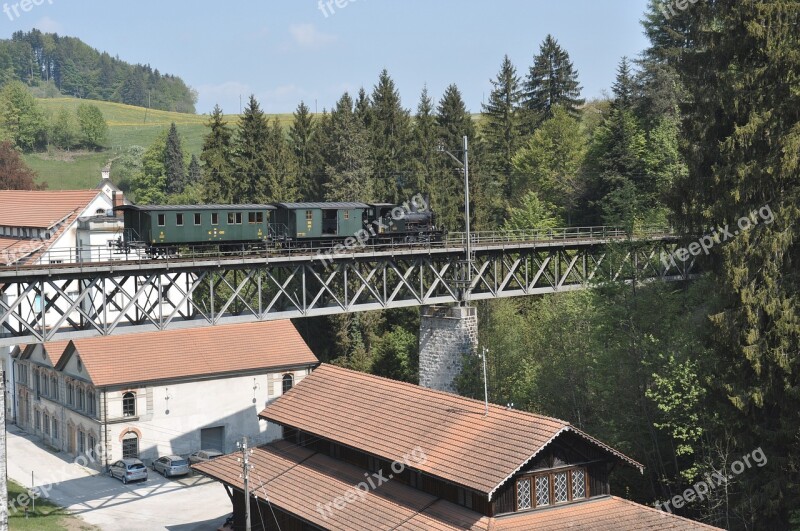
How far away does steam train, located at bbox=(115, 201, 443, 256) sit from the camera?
147 feet

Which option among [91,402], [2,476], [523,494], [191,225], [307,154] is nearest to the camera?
[523,494]

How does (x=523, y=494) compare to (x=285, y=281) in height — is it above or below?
below

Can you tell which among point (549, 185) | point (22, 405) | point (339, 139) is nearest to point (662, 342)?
point (339, 139)

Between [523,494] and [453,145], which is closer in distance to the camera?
[523,494]

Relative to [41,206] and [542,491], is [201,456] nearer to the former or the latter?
[542,491]

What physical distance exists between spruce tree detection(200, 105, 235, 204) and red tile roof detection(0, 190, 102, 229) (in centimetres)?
1138

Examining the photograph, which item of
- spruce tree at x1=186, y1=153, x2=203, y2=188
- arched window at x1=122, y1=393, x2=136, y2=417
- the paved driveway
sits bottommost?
the paved driveway

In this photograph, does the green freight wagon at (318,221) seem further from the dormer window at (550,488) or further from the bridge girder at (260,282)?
the dormer window at (550,488)

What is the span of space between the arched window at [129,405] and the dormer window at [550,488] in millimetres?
29361

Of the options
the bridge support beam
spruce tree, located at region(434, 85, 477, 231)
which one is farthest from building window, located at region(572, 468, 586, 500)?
spruce tree, located at region(434, 85, 477, 231)

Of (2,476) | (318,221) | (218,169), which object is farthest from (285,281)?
(218,169)

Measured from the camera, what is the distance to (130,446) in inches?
2045

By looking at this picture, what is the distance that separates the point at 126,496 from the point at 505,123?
58.1 m

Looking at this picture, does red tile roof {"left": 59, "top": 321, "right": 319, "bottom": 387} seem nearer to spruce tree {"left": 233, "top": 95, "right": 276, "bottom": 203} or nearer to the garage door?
the garage door
